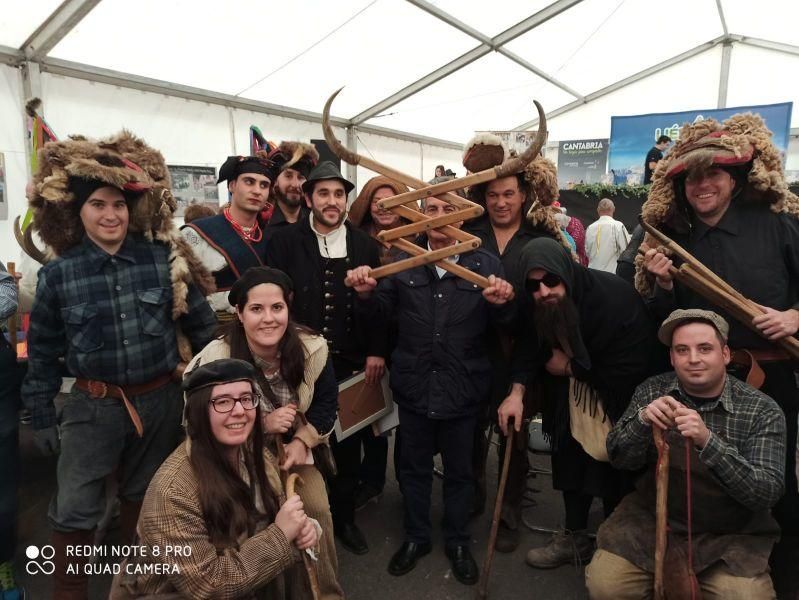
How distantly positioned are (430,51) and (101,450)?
785 cm

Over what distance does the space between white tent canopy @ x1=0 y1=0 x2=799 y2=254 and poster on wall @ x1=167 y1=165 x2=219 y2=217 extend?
17 cm

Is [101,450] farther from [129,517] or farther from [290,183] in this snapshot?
[290,183]

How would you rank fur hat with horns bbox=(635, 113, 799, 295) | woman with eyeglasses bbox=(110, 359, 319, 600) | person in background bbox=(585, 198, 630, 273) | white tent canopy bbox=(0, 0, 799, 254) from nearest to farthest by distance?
woman with eyeglasses bbox=(110, 359, 319, 600), fur hat with horns bbox=(635, 113, 799, 295), white tent canopy bbox=(0, 0, 799, 254), person in background bbox=(585, 198, 630, 273)

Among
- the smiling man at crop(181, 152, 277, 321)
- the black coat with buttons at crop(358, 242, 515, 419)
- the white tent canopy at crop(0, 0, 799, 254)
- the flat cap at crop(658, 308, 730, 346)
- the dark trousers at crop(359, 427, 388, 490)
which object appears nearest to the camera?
the flat cap at crop(658, 308, 730, 346)

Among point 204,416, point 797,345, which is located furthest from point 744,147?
point 204,416

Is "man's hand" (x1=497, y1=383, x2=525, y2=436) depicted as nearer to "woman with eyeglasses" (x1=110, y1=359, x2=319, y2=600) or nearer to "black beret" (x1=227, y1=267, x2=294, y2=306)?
"woman with eyeglasses" (x1=110, y1=359, x2=319, y2=600)

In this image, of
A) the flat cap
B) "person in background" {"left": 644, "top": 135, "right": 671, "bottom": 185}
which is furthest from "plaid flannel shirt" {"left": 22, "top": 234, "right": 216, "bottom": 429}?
"person in background" {"left": 644, "top": 135, "right": 671, "bottom": 185}

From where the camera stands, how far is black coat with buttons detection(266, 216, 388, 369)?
2.82 m

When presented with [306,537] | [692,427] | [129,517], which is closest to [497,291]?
[692,427]

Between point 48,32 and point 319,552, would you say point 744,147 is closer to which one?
point 319,552

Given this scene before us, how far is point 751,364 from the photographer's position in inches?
88.4

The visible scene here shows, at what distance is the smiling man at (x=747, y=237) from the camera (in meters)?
2.28

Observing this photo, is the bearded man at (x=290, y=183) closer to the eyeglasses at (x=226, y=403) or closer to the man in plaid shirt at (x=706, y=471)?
the eyeglasses at (x=226, y=403)

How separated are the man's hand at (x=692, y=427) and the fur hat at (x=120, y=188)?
217 centimetres
